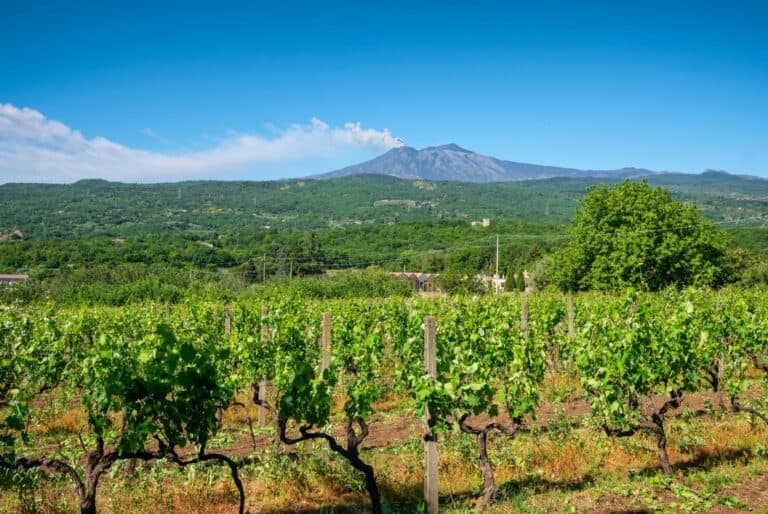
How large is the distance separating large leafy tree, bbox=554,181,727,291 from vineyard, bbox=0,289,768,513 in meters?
20.7

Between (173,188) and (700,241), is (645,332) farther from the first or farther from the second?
(173,188)

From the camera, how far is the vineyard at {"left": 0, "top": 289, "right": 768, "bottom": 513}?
4590mm

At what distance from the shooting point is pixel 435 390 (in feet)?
16.9

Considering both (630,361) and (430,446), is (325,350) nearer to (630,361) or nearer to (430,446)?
(430,446)

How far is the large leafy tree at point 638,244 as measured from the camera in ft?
96.5

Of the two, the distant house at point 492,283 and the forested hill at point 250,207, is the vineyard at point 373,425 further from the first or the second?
the forested hill at point 250,207

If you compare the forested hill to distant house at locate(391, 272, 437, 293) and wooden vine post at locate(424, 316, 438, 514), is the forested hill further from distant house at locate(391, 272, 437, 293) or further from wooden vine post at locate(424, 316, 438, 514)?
wooden vine post at locate(424, 316, 438, 514)

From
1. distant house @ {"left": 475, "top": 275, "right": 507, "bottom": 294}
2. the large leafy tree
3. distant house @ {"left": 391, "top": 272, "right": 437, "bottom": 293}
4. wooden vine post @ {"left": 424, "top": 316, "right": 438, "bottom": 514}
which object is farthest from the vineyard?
distant house @ {"left": 391, "top": 272, "right": 437, "bottom": 293}

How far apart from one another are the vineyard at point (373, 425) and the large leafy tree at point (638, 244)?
20.7 meters

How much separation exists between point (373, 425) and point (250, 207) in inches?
5676

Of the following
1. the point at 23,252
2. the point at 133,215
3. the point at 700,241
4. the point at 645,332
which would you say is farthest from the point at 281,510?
the point at 133,215

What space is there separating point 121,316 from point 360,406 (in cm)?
1130

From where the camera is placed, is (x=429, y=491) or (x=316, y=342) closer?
(x=429, y=491)

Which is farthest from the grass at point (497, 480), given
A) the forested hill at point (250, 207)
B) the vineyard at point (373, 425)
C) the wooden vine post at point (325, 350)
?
the forested hill at point (250, 207)
